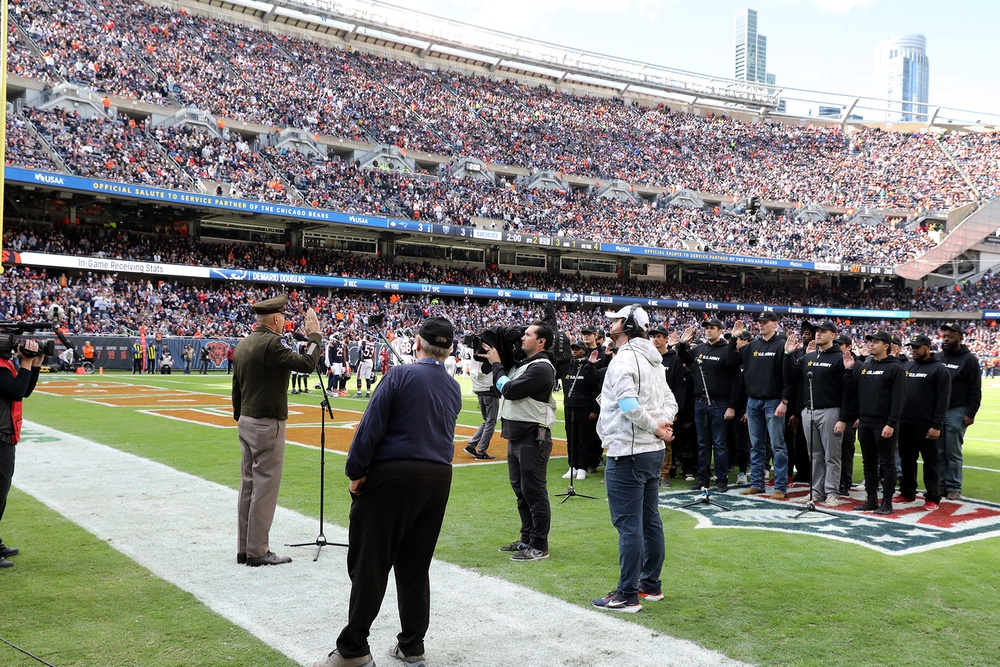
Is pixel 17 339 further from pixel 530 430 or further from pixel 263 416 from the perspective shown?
pixel 530 430

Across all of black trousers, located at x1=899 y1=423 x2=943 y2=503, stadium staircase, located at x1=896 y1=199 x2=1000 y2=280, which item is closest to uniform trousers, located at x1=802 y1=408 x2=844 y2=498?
black trousers, located at x1=899 y1=423 x2=943 y2=503

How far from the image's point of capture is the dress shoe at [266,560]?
6.24 meters

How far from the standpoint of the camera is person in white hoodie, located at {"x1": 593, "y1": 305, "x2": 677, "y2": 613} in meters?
5.32

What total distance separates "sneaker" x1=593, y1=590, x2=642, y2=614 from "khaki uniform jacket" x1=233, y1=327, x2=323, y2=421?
114 inches

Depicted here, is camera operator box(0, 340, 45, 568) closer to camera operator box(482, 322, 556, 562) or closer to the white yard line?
the white yard line

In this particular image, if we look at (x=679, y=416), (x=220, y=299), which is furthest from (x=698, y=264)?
(x=679, y=416)

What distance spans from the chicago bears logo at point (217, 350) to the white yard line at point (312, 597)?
86.7 feet

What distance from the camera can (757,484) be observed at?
376 inches

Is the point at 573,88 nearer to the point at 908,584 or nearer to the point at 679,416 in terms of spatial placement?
the point at 679,416

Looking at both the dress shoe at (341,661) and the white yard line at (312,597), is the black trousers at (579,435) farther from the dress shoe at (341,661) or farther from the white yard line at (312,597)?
the dress shoe at (341,661)

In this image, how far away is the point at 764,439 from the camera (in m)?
9.64

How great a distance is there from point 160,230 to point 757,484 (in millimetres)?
41905

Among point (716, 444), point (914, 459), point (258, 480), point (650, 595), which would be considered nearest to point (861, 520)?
point (914, 459)

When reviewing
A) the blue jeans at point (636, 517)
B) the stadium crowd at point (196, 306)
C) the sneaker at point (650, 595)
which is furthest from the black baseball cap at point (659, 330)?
the stadium crowd at point (196, 306)
